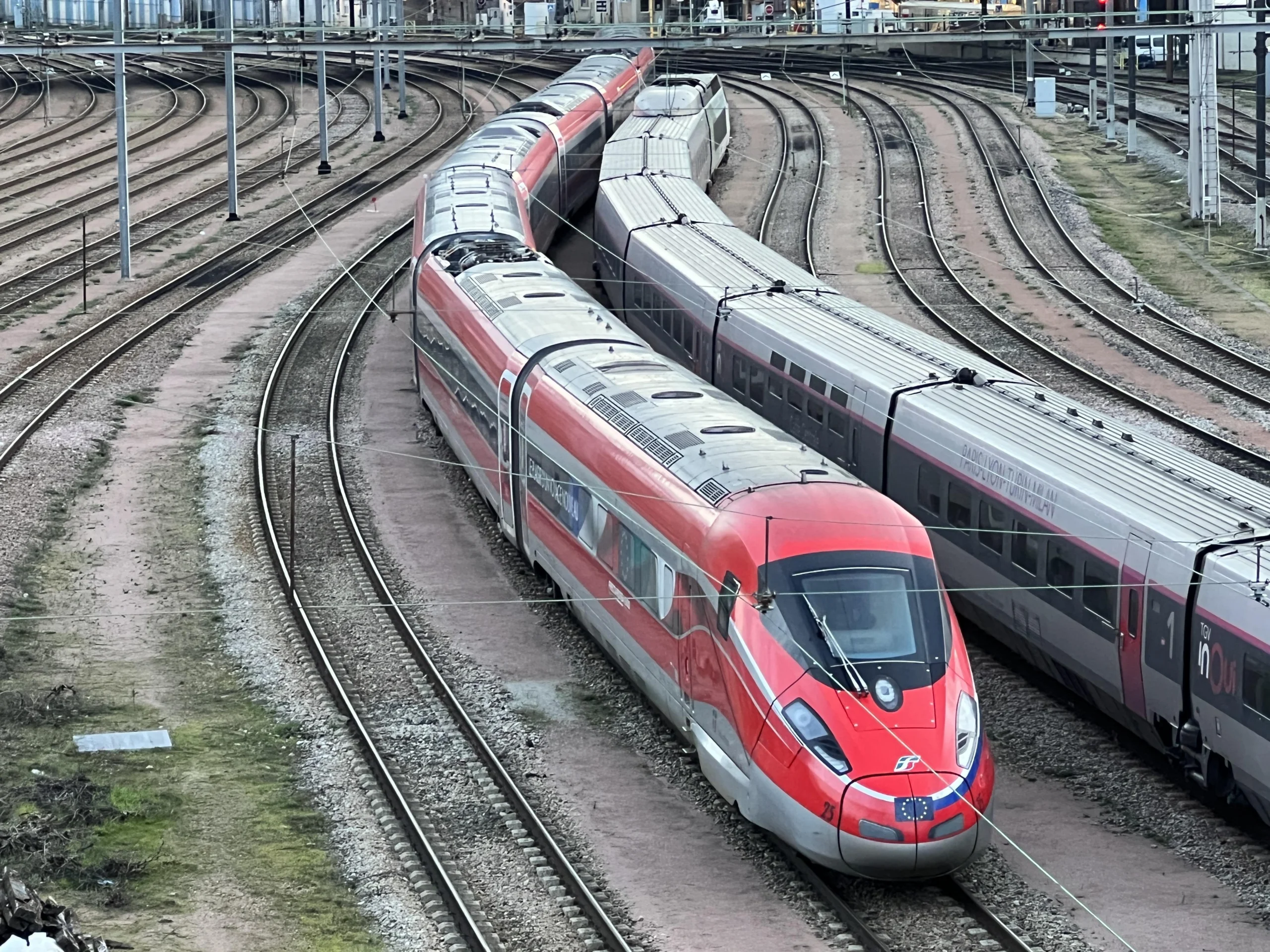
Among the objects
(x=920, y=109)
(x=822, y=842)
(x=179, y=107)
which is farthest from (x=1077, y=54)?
(x=822, y=842)

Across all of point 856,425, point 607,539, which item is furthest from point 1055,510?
point 856,425

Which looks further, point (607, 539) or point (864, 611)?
point (607, 539)

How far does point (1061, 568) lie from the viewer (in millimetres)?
18609

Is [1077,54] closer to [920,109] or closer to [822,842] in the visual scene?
[920,109]

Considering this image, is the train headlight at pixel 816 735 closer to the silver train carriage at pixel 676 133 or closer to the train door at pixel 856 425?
the train door at pixel 856 425

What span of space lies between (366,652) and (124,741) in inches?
144

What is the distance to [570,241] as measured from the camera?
47.3 meters

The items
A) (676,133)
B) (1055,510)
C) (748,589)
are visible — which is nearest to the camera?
(748,589)

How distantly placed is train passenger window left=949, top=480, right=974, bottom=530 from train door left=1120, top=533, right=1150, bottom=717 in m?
3.21

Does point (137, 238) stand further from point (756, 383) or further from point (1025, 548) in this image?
point (1025, 548)

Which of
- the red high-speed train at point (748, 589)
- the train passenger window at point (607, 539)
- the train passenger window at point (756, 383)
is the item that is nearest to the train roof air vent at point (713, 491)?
the red high-speed train at point (748, 589)

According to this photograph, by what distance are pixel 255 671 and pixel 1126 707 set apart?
→ 9.97 metres

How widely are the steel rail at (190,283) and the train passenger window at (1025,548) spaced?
54.9 feet

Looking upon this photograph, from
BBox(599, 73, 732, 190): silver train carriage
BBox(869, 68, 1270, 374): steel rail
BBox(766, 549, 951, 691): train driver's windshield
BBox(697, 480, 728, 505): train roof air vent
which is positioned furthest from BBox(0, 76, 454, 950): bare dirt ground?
BBox(869, 68, 1270, 374): steel rail
